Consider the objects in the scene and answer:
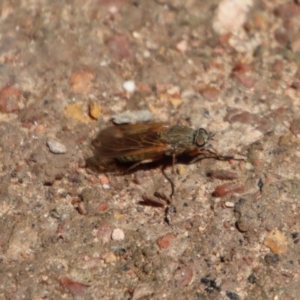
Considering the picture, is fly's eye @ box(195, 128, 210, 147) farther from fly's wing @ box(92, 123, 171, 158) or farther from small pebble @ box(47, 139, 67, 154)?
small pebble @ box(47, 139, 67, 154)

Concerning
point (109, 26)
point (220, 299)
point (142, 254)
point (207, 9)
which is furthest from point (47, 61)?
point (220, 299)

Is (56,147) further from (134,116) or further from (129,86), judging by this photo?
(129,86)

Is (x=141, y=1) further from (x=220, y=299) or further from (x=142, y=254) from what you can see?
(x=220, y=299)

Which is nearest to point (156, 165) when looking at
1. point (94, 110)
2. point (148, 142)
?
point (148, 142)

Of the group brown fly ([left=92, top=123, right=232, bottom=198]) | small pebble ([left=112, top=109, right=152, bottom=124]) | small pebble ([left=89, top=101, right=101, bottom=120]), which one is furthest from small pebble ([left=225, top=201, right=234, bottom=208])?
small pebble ([left=89, top=101, right=101, bottom=120])

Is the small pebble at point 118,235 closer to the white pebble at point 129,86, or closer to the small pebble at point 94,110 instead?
Result: the small pebble at point 94,110

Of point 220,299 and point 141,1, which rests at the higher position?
point 141,1

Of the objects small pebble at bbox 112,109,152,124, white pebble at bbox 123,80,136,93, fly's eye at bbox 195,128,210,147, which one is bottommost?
small pebble at bbox 112,109,152,124
